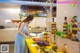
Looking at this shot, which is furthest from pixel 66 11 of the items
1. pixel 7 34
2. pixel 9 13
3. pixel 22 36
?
pixel 9 13

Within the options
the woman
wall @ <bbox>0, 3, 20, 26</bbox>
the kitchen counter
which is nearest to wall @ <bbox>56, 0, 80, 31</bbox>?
the woman

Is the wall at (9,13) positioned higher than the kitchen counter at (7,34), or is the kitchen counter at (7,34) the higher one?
the wall at (9,13)

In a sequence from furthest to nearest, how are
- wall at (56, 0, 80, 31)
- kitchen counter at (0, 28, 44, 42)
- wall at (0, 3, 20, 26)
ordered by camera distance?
wall at (0, 3, 20, 26) → kitchen counter at (0, 28, 44, 42) → wall at (56, 0, 80, 31)

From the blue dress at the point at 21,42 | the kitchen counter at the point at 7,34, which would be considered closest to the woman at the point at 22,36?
the blue dress at the point at 21,42

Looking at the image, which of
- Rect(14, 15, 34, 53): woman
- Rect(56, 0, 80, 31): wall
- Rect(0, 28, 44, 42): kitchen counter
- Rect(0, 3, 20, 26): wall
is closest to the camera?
Rect(56, 0, 80, 31): wall

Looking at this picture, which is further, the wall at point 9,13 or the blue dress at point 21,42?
the wall at point 9,13

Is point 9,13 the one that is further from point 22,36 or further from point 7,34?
point 22,36

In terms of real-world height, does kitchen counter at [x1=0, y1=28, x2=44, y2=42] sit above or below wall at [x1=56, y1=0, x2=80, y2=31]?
below

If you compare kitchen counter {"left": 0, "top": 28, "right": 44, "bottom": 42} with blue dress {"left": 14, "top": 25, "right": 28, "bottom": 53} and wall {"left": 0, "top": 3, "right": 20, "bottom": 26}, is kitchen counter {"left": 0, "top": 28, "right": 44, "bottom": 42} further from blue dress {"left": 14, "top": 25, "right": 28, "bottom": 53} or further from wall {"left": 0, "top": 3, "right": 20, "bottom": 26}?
blue dress {"left": 14, "top": 25, "right": 28, "bottom": 53}

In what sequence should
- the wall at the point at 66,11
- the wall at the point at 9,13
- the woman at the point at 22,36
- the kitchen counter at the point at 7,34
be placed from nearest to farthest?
the wall at the point at 66,11 < the woman at the point at 22,36 < the kitchen counter at the point at 7,34 < the wall at the point at 9,13

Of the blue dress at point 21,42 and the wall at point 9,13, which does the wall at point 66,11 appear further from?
the wall at point 9,13

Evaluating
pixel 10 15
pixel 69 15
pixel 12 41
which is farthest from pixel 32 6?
pixel 69 15

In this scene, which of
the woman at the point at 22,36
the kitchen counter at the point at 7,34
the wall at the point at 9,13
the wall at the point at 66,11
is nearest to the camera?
the wall at the point at 66,11

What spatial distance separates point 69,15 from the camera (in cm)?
256
